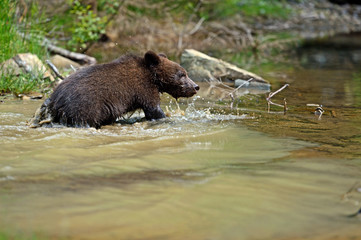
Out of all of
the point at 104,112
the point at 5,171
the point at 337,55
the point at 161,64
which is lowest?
the point at 5,171

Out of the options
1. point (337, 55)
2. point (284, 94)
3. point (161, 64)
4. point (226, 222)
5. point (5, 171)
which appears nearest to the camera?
point (226, 222)

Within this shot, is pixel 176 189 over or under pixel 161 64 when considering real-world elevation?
under

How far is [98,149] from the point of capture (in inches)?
199

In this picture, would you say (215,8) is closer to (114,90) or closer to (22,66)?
(22,66)

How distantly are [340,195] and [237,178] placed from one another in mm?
815

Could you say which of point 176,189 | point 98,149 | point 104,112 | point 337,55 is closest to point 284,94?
point 104,112

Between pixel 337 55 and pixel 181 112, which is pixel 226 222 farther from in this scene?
pixel 337 55

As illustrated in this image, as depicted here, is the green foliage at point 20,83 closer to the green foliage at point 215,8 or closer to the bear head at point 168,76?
the bear head at point 168,76

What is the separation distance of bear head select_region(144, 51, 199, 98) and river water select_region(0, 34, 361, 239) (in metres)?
0.44

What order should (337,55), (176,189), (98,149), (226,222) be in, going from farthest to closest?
(337,55) < (98,149) < (176,189) < (226,222)

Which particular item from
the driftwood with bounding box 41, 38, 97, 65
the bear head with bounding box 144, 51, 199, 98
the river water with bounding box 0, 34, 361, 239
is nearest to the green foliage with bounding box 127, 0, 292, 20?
the driftwood with bounding box 41, 38, 97, 65

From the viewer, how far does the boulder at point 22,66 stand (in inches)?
349

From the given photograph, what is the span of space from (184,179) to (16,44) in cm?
669

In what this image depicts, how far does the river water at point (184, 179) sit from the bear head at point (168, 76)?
445 millimetres
